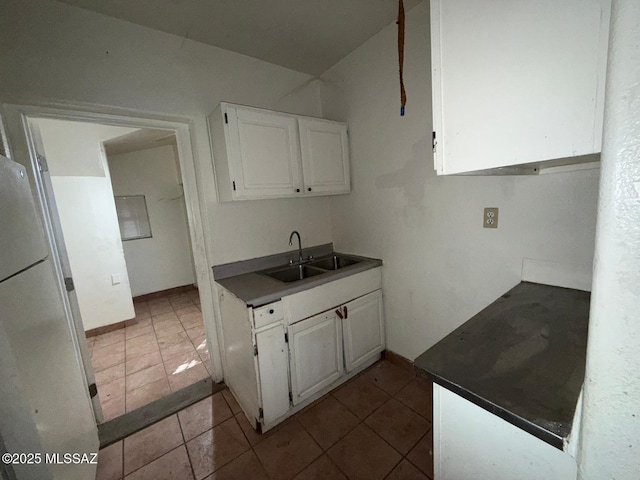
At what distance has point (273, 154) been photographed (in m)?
1.82

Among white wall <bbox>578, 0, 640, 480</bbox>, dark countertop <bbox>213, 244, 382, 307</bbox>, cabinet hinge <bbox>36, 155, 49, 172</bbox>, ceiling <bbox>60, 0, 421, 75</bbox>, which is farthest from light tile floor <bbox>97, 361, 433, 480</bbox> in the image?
ceiling <bbox>60, 0, 421, 75</bbox>

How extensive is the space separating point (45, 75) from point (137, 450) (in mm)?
2172

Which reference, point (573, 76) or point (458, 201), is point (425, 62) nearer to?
point (458, 201)

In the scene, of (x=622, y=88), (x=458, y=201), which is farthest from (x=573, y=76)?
(x=458, y=201)

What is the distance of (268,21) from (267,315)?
1.83m

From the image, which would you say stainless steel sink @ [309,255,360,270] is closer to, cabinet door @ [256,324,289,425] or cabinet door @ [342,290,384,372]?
cabinet door @ [342,290,384,372]

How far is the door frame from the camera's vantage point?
144 cm

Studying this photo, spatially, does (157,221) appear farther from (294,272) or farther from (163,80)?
(294,272)

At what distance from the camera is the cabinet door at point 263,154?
1.68m

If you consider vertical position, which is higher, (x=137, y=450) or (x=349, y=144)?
(x=349, y=144)

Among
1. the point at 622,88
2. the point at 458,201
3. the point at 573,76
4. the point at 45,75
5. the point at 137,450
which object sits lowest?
the point at 137,450

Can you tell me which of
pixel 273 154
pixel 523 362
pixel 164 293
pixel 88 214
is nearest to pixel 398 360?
pixel 523 362

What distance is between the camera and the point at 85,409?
124cm

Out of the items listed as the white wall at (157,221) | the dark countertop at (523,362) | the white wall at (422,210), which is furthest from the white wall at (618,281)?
the white wall at (157,221)
